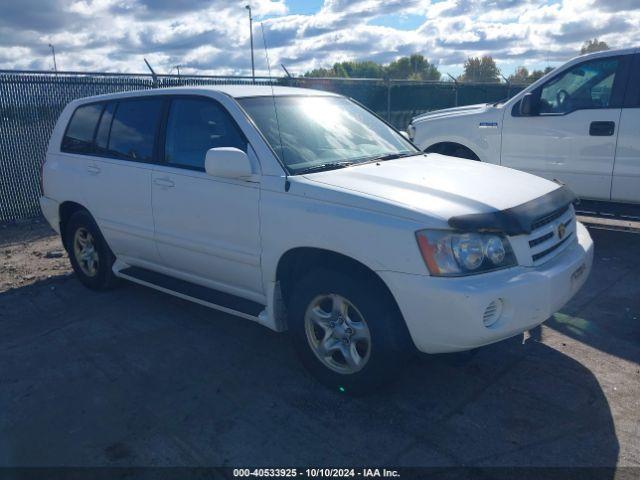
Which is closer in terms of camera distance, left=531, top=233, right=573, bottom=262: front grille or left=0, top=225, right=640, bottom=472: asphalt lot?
left=0, top=225, right=640, bottom=472: asphalt lot

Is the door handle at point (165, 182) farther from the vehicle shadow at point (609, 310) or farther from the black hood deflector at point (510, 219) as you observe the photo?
the vehicle shadow at point (609, 310)

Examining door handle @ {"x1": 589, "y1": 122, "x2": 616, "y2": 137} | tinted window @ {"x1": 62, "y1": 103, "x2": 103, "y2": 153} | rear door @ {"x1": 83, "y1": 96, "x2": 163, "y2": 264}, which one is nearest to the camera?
rear door @ {"x1": 83, "y1": 96, "x2": 163, "y2": 264}

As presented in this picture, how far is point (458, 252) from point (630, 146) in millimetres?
3989

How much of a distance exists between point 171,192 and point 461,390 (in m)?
2.52

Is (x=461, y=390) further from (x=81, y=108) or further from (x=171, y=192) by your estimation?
(x=81, y=108)

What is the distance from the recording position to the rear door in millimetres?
4672

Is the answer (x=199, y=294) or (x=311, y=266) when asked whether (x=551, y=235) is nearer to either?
(x=311, y=266)

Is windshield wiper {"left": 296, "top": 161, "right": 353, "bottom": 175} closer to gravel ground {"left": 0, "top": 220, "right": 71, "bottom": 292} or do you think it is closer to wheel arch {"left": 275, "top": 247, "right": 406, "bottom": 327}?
wheel arch {"left": 275, "top": 247, "right": 406, "bottom": 327}

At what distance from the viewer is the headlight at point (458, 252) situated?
3.05 m

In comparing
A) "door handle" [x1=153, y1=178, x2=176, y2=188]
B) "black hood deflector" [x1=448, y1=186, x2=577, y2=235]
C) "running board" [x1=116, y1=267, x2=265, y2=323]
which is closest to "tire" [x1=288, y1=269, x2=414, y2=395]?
"running board" [x1=116, y1=267, x2=265, y2=323]

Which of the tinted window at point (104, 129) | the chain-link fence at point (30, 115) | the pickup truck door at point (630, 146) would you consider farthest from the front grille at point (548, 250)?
the chain-link fence at point (30, 115)

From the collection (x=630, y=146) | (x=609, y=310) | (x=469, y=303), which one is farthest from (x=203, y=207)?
(x=630, y=146)

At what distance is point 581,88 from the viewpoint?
637 centimetres

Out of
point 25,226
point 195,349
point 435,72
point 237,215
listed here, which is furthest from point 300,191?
point 435,72
